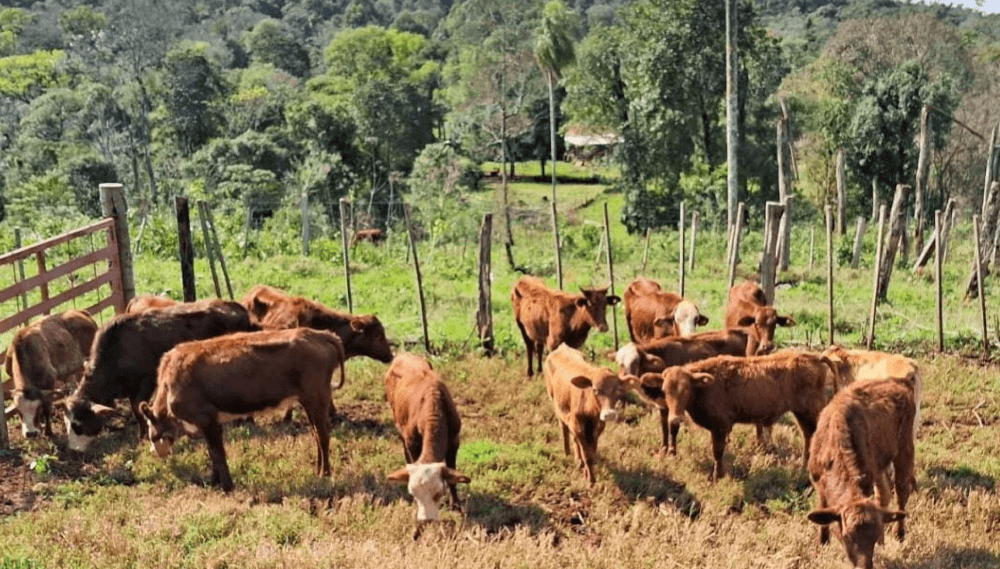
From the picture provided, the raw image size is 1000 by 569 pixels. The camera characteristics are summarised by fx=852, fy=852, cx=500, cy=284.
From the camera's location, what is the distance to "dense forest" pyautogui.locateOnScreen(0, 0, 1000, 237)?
3072 cm

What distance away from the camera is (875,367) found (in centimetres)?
901

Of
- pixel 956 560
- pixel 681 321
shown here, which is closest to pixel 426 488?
pixel 956 560

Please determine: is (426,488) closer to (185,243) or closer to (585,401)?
(585,401)

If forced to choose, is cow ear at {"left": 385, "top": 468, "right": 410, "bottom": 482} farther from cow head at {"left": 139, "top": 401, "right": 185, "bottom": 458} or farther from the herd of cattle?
cow head at {"left": 139, "top": 401, "right": 185, "bottom": 458}

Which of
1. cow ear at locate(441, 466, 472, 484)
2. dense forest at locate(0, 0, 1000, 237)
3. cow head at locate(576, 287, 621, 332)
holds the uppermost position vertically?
dense forest at locate(0, 0, 1000, 237)

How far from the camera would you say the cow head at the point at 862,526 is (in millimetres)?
6434

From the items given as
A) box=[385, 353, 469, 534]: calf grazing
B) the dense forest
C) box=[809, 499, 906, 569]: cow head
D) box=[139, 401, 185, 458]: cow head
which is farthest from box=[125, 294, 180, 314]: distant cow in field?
the dense forest

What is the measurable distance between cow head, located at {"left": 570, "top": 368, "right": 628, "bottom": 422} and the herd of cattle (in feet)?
0.05

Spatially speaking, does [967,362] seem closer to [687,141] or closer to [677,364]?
[677,364]

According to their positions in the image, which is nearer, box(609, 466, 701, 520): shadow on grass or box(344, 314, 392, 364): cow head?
box(609, 466, 701, 520): shadow on grass

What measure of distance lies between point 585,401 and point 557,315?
11.3 ft

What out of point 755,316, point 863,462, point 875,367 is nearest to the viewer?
point 863,462

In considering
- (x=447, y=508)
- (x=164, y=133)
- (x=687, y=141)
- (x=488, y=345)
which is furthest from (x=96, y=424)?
(x=164, y=133)

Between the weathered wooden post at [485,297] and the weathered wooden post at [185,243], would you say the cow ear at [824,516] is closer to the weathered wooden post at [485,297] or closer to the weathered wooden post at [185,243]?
the weathered wooden post at [485,297]
